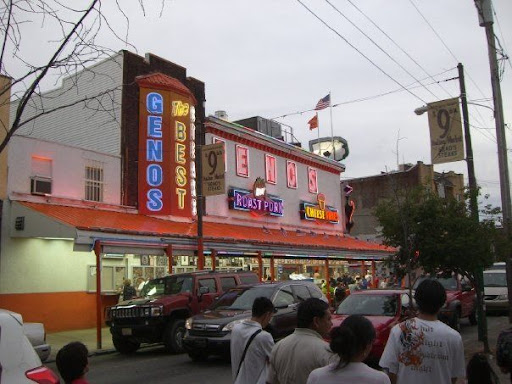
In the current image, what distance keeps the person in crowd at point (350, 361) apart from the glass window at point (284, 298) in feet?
30.5

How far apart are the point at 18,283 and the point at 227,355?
28.4 ft

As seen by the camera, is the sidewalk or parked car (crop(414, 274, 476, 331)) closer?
the sidewalk

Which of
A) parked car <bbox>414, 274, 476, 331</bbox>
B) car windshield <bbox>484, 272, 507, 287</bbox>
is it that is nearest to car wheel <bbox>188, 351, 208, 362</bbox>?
parked car <bbox>414, 274, 476, 331</bbox>

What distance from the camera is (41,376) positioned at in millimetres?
4016

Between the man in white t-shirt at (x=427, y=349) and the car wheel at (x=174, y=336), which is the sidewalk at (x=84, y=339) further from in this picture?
the man in white t-shirt at (x=427, y=349)

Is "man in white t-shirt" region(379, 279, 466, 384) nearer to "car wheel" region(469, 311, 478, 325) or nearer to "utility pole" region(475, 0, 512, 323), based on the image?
"utility pole" region(475, 0, 512, 323)

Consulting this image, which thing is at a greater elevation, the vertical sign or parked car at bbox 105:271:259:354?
the vertical sign

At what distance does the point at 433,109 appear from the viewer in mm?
14289

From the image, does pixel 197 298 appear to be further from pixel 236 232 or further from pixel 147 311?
pixel 236 232

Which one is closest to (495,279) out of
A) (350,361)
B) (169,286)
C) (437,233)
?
(437,233)

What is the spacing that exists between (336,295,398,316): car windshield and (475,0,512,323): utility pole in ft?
13.3

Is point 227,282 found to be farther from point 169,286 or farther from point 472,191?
point 472,191

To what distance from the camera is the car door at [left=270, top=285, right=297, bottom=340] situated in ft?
40.1

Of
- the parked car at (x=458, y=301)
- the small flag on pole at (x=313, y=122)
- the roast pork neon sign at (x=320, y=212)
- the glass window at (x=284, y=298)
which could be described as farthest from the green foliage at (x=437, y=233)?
the small flag on pole at (x=313, y=122)
